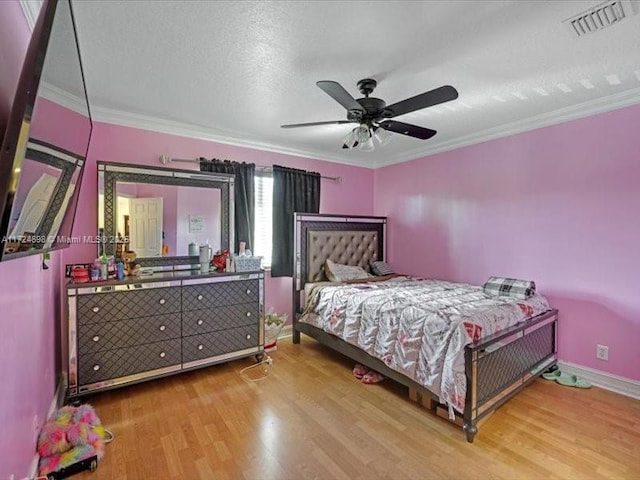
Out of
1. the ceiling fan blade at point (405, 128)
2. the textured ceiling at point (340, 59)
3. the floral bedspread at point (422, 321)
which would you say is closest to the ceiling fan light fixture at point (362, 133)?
the ceiling fan blade at point (405, 128)

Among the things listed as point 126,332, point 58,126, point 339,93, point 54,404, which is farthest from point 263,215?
point 58,126

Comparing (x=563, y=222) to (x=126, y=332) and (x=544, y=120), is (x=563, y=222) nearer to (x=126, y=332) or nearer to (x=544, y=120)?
(x=544, y=120)

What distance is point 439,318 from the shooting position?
7.73 feet

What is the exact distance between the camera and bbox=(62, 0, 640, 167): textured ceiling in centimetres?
168

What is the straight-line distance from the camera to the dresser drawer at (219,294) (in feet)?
9.64

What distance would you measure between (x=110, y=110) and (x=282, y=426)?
3198 mm

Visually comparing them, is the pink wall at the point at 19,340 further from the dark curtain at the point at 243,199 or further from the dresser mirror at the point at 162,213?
the dark curtain at the point at 243,199

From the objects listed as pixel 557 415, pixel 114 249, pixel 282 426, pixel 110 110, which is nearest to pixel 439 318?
pixel 557 415

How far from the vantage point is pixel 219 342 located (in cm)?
310

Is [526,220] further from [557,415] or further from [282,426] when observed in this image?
[282,426]

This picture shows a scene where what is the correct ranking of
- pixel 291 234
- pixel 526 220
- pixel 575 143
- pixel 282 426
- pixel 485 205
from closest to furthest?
pixel 282 426 → pixel 575 143 → pixel 526 220 → pixel 485 205 → pixel 291 234

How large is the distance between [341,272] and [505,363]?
2.06 meters

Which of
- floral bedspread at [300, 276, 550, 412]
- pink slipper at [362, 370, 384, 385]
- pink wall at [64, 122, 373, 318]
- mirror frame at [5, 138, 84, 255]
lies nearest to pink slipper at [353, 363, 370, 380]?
pink slipper at [362, 370, 384, 385]

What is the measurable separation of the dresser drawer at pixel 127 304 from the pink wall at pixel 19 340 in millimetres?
250
